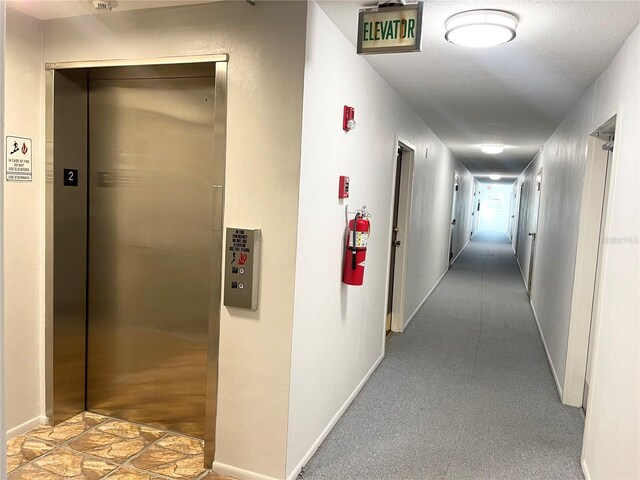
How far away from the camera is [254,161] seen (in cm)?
238

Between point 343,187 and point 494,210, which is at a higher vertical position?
point 343,187

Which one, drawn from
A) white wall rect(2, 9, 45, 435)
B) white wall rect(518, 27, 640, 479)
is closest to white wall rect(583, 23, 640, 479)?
white wall rect(518, 27, 640, 479)

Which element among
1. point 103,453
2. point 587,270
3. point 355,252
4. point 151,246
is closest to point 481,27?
point 355,252

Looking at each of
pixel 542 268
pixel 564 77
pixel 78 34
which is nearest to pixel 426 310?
pixel 542 268

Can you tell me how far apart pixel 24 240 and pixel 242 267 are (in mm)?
1383

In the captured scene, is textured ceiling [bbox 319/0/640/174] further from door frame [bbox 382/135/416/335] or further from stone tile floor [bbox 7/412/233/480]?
stone tile floor [bbox 7/412/233/480]

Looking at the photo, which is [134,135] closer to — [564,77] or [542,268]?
[564,77]

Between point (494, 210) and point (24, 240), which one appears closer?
point (24, 240)

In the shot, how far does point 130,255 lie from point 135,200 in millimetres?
337

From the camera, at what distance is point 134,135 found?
9.55 feet

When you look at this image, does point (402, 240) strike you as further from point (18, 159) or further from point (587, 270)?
point (18, 159)

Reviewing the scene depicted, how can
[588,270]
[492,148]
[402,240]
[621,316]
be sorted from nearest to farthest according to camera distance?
[621,316] < [588,270] < [402,240] < [492,148]

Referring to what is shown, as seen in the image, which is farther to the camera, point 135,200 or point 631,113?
point 135,200

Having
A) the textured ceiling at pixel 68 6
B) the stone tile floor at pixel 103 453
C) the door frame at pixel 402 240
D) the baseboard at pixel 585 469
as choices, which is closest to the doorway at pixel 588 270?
the baseboard at pixel 585 469
